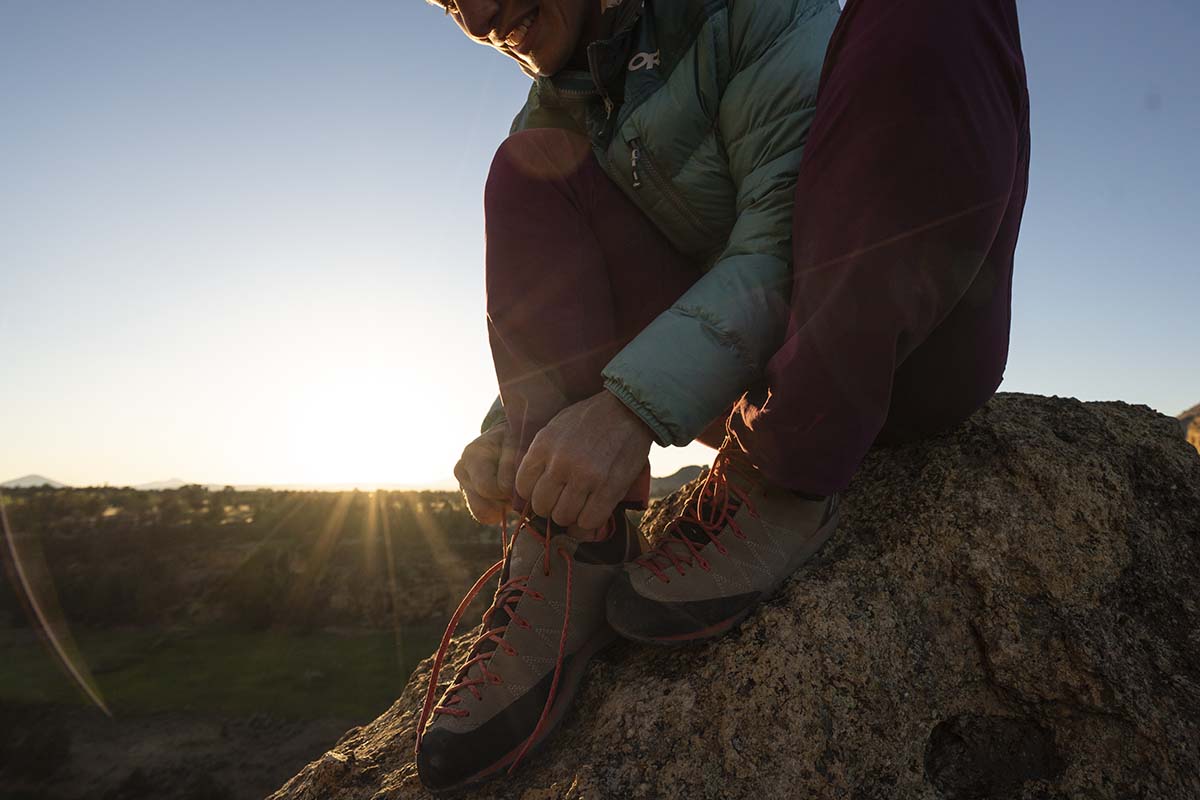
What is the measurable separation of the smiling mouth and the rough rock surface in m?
1.50

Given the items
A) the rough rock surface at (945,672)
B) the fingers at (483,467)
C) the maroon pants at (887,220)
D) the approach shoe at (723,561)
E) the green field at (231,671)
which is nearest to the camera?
the maroon pants at (887,220)

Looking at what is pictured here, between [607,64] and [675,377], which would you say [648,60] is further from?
[675,377]

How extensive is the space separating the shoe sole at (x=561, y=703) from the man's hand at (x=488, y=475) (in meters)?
0.36

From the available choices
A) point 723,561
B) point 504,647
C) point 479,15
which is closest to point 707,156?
point 479,15

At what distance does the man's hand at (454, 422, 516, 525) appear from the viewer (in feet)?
4.54

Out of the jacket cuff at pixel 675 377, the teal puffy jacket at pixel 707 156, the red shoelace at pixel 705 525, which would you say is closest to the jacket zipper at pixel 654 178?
the teal puffy jacket at pixel 707 156

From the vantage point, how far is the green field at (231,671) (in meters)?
6.43

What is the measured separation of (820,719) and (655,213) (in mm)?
1187

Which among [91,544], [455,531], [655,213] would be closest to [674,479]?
[455,531]

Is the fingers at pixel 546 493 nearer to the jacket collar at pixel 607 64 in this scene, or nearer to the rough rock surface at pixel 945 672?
the rough rock surface at pixel 945 672

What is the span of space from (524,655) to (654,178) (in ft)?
3.74

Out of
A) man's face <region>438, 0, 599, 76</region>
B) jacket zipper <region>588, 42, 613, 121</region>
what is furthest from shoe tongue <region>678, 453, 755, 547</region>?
man's face <region>438, 0, 599, 76</region>

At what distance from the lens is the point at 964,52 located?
106 centimetres

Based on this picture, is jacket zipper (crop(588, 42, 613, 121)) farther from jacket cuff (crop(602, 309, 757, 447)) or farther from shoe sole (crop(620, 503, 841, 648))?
shoe sole (crop(620, 503, 841, 648))
